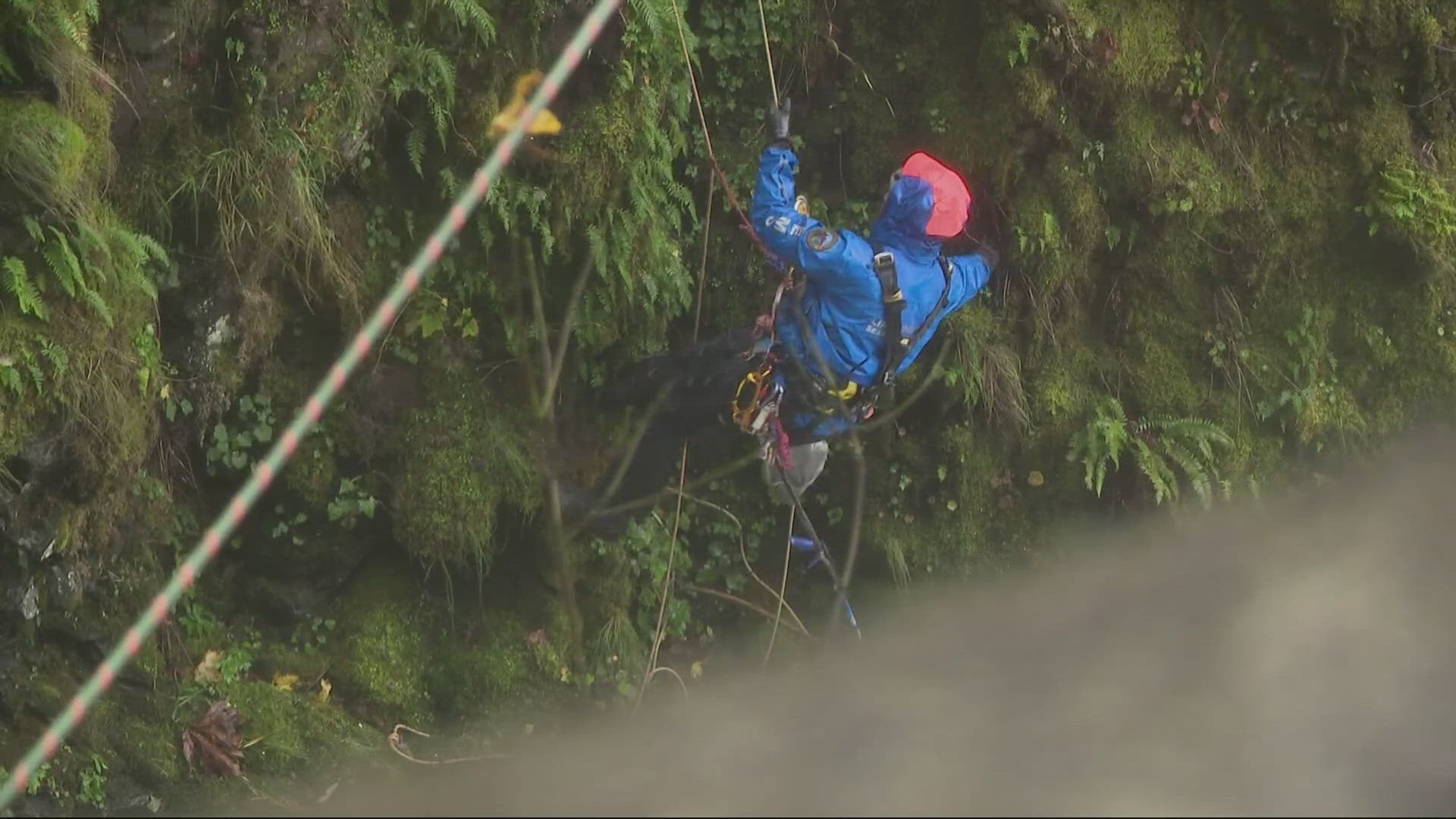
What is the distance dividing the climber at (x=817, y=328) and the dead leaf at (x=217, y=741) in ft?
6.08

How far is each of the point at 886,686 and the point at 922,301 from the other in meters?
1.58

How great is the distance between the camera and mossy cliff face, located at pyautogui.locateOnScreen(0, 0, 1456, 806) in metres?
4.03

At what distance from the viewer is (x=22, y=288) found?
11.7 feet

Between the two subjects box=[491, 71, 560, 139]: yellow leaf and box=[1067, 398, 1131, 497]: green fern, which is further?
box=[1067, 398, 1131, 497]: green fern

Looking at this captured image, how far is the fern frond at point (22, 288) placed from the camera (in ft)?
11.7

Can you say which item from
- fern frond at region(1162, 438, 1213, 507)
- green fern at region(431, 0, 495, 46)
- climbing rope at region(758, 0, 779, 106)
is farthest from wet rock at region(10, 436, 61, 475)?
fern frond at region(1162, 438, 1213, 507)

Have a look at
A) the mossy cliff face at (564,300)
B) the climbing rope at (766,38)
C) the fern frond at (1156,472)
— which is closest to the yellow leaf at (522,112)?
the mossy cliff face at (564,300)

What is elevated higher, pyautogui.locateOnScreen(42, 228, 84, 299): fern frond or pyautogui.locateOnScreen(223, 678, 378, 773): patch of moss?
pyautogui.locateOnScreen(42, 228, 84, 299): fern frond

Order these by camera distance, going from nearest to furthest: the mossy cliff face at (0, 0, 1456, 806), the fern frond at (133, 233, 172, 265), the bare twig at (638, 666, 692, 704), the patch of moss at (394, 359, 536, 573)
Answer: the fern frond at (133, 233, 172, 265) → the mossy cliff face at (0, 0, 1456, 806) → the patch of moss at (394, 359, 536, 573) → the bare twig at (638, 666, 692, 704)

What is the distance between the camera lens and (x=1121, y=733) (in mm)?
2961

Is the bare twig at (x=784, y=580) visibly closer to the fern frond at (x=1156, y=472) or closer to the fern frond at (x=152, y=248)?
the fern frond at (x=1156, y=472)

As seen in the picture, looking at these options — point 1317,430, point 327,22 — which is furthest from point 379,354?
point 1317,430

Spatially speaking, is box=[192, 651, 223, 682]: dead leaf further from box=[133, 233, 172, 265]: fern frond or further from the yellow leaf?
the yellow leaf

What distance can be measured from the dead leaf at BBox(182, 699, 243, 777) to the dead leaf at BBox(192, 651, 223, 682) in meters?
0.14
